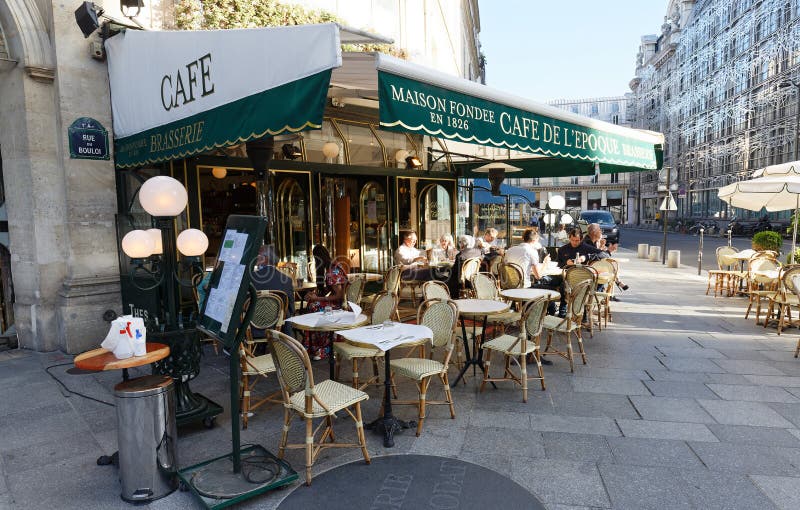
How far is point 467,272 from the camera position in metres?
8.05

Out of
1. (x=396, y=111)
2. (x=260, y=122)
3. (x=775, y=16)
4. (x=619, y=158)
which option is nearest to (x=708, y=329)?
(x=619, y=158)

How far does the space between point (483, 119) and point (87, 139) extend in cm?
500

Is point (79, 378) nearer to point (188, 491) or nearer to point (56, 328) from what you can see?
point (56, 328)

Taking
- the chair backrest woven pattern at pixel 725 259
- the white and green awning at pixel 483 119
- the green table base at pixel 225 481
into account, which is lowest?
the green table base at pixel 225 481

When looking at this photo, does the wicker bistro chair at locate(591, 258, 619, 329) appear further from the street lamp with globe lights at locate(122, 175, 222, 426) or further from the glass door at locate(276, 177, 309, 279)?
the street lamp with globe lights at locate(122, 175, 222, 426)

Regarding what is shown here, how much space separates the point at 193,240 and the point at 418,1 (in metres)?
11.3

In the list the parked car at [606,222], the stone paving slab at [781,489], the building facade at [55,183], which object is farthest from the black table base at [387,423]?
the parked car at [606,222]

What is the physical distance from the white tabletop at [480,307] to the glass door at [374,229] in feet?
16.9

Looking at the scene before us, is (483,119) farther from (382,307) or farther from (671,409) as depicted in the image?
(671,409)

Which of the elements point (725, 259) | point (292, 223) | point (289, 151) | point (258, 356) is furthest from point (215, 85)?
point (725, 259)

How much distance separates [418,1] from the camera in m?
13.2

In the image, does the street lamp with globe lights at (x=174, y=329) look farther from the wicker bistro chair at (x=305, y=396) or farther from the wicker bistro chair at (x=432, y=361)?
the wicker bistro chair at (x=432, y=361)

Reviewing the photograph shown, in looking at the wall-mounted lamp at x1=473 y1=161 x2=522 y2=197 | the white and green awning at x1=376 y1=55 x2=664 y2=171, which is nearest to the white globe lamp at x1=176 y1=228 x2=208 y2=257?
the white and green awning at x1=376 y1=55 x2=664 y2=171

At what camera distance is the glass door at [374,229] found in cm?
1061
